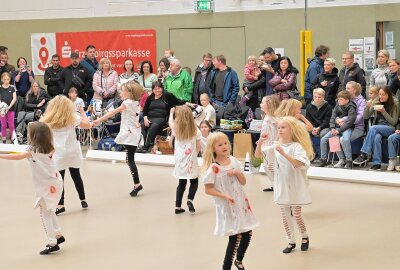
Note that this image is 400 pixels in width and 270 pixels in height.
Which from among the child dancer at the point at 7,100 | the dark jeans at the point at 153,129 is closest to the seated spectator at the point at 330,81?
the dark jeans at the point at 153,129

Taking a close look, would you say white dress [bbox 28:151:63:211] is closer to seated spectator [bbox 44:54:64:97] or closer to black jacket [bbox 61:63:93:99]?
black jacket [bbox 61:63:93:99]

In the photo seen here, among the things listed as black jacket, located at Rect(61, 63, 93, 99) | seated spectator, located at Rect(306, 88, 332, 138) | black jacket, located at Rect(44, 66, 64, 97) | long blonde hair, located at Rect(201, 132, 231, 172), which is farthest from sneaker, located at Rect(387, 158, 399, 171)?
black jacket, located at Rect(44, 66, 64, 97)

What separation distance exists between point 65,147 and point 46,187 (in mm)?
1751

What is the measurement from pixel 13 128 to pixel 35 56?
14.8 ft

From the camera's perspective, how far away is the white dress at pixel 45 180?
7930mm

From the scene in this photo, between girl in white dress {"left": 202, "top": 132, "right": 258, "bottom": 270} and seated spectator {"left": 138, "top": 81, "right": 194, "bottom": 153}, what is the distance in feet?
25.3

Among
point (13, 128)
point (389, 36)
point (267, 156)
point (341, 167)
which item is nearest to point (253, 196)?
point (267, 156)

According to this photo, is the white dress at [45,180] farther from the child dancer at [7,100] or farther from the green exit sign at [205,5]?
the green exit sign at [205,5]

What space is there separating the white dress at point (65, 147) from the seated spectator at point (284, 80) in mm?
5200

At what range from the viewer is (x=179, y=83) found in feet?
49.4

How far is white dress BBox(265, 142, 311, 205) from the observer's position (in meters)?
7.73

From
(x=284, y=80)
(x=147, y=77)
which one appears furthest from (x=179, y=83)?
(x=284, y=80)

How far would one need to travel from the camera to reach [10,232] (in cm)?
904

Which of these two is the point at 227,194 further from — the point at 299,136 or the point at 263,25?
the point at 263,25
